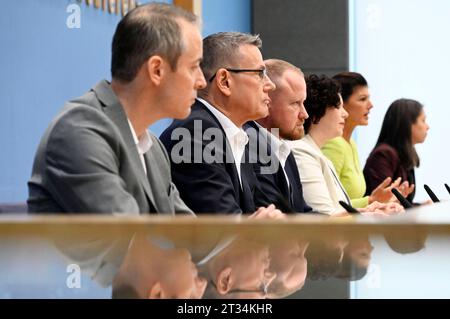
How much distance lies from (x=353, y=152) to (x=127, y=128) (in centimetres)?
333

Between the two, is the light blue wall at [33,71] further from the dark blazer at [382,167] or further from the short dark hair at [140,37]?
the dark blazer at [382,167]

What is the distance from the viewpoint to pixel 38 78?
427 centimetres

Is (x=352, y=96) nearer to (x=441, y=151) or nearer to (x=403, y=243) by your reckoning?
(x=441, y=151)

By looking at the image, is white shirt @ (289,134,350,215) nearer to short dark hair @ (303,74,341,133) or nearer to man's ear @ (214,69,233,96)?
short dark hair @ (303,74,341,133)

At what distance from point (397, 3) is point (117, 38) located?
697 centimetres

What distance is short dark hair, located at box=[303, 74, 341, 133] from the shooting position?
4520 millimetres

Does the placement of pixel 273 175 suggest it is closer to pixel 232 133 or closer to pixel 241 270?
pixel 232 133

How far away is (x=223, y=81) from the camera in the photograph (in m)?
3.40

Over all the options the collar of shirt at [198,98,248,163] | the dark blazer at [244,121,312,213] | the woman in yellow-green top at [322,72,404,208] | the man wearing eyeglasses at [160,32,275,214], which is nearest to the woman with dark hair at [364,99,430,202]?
the woman in yellow-green top at [322,72,404,208]

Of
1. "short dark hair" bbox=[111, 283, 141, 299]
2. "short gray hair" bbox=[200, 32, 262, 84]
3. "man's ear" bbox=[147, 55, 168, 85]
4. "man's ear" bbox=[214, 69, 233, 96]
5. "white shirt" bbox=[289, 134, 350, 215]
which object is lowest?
"white shirt" bbox=[289, 134, 350, 215]

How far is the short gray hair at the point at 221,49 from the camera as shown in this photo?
11.2ft

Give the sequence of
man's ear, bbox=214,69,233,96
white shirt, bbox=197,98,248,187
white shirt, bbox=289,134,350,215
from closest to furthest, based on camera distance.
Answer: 1. white shirt, bbox=197,98,248,187
2. man's ear, bbox=214,69,233,96
3. white shirt, bbox=289,134,350,215

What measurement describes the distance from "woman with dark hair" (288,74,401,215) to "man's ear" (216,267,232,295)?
116 inches
